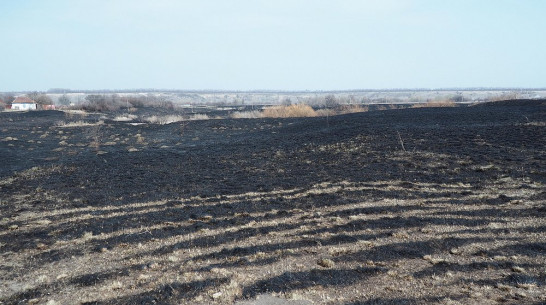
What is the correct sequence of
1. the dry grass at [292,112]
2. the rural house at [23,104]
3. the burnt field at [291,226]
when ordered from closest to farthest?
the burnt field at [291,226] → the dry grass at [292,112] → the rural house at [23,104]

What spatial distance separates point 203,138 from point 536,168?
17.5 metres

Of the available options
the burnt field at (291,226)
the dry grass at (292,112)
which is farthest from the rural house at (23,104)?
the burnt field at (291,226)

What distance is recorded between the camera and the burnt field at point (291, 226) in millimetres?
4762

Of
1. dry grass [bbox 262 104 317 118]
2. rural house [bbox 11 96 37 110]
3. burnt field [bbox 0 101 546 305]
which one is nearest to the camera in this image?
burnt field [bbox 0 101 546 305]

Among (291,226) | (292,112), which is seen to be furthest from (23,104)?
(291,226)

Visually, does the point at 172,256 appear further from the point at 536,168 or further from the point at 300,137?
the point at 300,137

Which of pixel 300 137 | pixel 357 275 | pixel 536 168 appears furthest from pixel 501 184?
pixel 300 137

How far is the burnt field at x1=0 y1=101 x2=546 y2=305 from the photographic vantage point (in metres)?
4.76

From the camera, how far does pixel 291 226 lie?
23.5ft

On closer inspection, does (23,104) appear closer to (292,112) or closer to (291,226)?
(292,112)

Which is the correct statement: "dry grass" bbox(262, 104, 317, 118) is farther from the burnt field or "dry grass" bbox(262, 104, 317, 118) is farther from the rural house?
the rural house

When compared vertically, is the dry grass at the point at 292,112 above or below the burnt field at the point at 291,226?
above

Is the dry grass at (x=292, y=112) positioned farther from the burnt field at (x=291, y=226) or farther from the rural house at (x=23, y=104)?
the rural house at (x=23, y=104)

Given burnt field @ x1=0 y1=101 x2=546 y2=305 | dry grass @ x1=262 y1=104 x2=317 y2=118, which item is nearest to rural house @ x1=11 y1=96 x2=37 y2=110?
dry grass @ x1=262 y1=104 x2=317 y2=118
